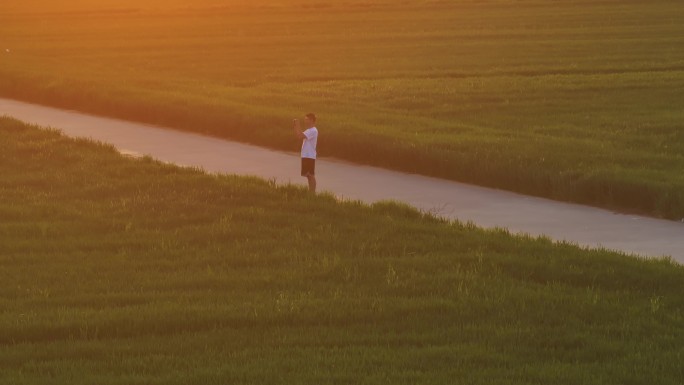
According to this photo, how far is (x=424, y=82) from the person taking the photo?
2966 centimetres

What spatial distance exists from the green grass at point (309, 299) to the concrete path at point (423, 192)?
127 centimetres

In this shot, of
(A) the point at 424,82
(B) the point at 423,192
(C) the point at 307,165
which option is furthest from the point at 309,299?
(A) the point at 424,82

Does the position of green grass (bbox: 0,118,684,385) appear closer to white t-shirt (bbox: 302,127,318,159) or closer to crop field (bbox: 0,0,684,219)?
white t-shirt (bbox: 302,127,318,159)

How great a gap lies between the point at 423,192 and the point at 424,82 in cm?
1308

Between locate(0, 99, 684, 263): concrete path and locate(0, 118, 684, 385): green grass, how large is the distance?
50.2 inches

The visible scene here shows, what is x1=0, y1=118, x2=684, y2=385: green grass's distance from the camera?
8289mm

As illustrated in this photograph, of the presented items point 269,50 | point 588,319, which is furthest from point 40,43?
point 588,319

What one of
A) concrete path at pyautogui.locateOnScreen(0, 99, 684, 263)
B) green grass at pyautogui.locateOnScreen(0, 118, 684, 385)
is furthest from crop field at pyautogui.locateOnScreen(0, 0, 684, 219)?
green grass at pyautogui.locateOnScreen(0, 118, 684, 385)

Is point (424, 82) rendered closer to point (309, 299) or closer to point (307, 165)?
point (307, 165)

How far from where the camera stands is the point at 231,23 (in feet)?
173

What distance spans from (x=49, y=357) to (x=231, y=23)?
148ft

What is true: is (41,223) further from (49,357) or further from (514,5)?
(514,5)

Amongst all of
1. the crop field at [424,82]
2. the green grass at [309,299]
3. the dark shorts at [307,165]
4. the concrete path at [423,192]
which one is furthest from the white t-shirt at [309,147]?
the crop field at [424,82]

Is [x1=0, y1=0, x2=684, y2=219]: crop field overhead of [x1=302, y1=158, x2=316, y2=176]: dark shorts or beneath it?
overhead
